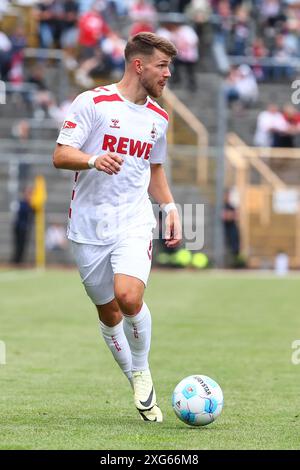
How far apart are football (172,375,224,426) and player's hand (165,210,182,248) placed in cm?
101

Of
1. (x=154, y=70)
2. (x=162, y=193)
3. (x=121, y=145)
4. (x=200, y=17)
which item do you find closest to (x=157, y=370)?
(x=162, y=193)

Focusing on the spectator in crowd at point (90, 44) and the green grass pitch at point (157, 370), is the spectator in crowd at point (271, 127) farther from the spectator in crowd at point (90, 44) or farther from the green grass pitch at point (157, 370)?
the green grass pitch at point (157, 370)

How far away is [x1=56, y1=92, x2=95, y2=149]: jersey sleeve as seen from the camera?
7.85 m

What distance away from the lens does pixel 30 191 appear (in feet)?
103

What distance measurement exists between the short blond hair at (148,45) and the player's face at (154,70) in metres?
0.03

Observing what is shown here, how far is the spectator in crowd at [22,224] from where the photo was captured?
1216 inches

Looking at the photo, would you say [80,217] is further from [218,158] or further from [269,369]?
[218,158]

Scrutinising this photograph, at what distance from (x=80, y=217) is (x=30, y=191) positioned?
23341 mm

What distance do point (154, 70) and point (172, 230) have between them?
43.3 inches

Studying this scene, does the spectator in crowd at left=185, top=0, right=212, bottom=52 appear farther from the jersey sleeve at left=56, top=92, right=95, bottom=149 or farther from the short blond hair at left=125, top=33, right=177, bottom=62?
the jersey sleeve at left=56, top=92, right=95, bottom=149

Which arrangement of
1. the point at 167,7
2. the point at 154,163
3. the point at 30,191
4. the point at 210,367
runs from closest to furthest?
1. the point at 154,163
2. the point at 210,367
3. the point at 30,191
4. the point at 167,7

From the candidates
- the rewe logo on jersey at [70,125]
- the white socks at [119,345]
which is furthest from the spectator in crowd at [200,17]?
the rewe logo on jersey at [70,125]

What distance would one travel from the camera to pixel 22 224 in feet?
102
